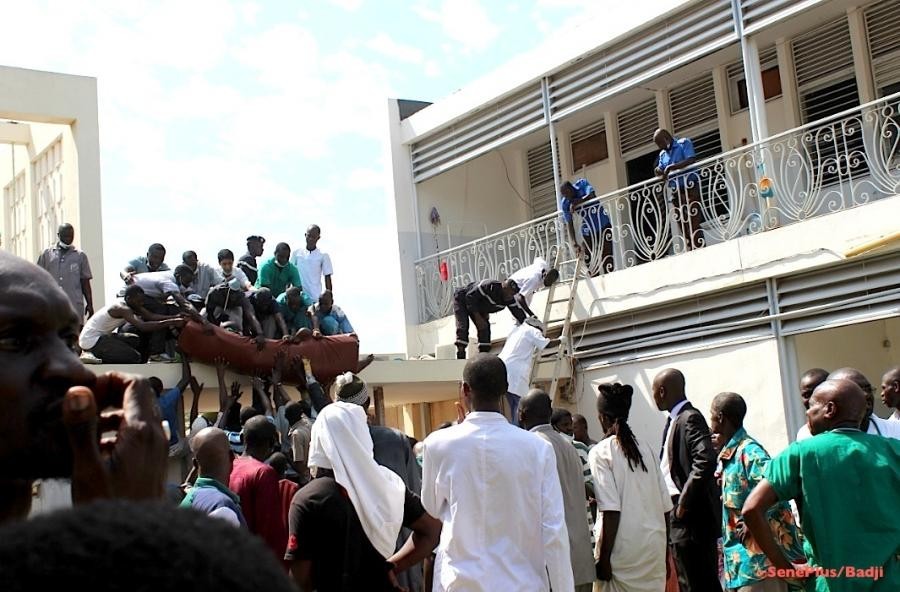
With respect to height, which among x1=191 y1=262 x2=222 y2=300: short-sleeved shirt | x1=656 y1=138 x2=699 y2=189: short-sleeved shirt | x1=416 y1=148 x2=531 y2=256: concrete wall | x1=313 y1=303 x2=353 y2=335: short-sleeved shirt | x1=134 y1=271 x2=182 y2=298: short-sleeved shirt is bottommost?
x1=313 y1=303 x2=353 y2=335: short-sleeved shirt

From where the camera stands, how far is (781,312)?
12.2 meters

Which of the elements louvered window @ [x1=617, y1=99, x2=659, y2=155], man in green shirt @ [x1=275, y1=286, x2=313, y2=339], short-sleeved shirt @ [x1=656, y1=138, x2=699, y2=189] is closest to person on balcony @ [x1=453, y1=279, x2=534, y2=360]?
short-sleeved shirt @ [x1=656, y1=138, x2=699, y2=189]

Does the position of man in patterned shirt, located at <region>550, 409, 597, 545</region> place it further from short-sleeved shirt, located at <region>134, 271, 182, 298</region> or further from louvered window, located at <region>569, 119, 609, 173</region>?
louvered window, located at <region>569, 119, 609, 173</region>

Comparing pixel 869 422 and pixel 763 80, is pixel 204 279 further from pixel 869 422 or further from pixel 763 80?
pixel 869 422

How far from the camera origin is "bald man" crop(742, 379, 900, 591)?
4684mm

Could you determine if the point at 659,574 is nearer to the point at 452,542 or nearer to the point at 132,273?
A: the point at 452,542

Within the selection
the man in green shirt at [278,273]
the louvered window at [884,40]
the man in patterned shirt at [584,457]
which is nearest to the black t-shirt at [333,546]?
the man in patterned shirt at [584,457]

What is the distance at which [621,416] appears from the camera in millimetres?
6641

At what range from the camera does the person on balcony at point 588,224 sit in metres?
14.2

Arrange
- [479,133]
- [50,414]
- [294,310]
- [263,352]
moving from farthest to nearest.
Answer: [479,133]
[294,310]
[263,352]
[50,414]

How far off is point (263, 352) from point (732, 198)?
5060mm

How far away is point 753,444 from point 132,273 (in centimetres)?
773

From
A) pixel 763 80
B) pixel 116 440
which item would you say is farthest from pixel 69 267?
pixel 116 440

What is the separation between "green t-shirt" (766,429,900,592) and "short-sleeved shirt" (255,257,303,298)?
9.07m
